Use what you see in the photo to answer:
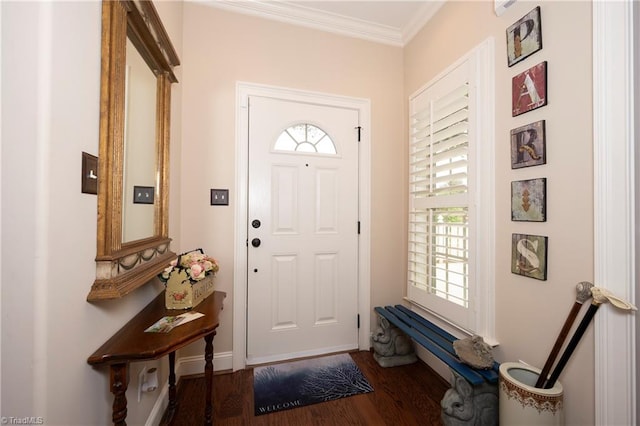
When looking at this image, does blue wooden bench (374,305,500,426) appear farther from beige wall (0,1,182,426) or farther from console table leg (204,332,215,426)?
beige wall (0,1,182,426)

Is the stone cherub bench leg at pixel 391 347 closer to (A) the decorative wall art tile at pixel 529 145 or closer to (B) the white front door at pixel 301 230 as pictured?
(B) the white front door at pixel 301 230

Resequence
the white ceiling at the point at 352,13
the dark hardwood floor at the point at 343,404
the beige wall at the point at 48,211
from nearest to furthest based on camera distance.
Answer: the beige wall at the point at 48,211
the dark hardwood floor at the point at 343,404
the white ceiling at the point at 352,13

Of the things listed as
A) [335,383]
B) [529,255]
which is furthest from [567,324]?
[335,383]

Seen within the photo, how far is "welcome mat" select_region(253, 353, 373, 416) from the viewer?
1644 millimetres

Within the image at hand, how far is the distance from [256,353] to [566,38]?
266 centimetres

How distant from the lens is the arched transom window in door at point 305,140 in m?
2.11

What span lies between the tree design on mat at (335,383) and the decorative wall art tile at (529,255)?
49.1 inches

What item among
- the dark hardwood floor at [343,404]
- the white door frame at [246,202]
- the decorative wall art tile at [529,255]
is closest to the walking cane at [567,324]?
the decorative wall art tile at [529,255]

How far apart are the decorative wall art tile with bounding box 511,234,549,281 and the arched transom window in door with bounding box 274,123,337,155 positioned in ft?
4.75

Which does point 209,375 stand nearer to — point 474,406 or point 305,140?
point 474,406

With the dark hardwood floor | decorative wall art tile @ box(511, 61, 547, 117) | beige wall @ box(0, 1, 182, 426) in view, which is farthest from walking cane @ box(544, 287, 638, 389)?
beige wall @ box(0, 1, 182, 426)

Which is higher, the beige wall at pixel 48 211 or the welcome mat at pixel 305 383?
the beige wall at pixel 48 211

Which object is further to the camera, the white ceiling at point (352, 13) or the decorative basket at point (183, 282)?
the white ceiling at point (352, 13)

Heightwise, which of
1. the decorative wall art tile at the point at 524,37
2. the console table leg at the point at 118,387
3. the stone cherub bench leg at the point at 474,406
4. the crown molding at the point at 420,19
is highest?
the crown molding at the point at 420,19
